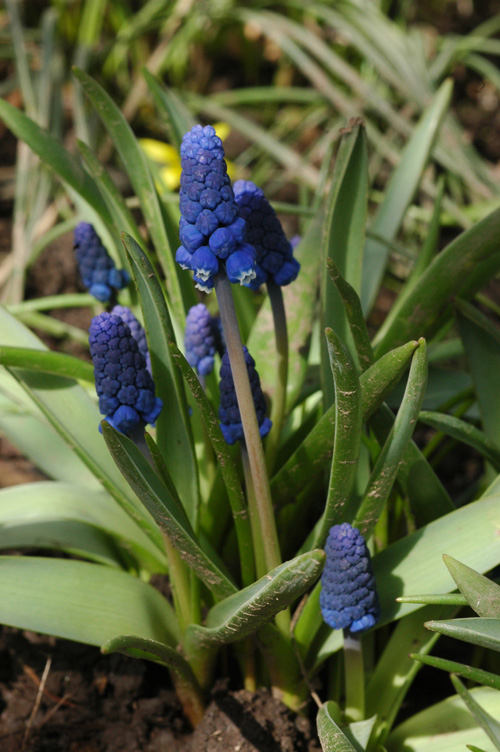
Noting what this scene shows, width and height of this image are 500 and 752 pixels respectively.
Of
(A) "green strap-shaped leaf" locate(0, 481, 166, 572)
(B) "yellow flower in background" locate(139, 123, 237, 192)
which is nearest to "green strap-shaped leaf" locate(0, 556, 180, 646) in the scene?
(A) "green strap-shaped leaf" locate(0, 481, 166, 572)

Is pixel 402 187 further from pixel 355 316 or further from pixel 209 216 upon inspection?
pixel 209 216

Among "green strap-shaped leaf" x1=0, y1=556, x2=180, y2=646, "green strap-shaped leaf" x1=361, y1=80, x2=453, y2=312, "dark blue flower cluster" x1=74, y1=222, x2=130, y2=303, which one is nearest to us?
"green strap-shaped leaf" x1=0, y1=556, x2=180, y2=646

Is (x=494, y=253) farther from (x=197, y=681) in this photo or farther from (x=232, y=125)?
(x=232, y=125)

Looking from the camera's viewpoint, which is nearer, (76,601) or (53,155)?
(76,601)

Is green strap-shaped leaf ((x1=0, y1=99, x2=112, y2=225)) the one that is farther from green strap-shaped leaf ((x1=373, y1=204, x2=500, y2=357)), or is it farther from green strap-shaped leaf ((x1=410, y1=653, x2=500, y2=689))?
green strap-shaped leaf ((x1=410, y1=653, x2=500, y2=689))

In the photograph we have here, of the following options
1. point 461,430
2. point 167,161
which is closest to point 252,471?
point 461,430

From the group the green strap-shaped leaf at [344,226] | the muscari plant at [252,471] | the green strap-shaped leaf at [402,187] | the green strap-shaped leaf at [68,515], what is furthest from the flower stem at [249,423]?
the green strap-shaped leaf at [402,187]
